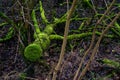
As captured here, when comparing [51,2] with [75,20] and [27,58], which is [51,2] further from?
[27,58]

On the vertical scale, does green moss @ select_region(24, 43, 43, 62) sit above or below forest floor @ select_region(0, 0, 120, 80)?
above

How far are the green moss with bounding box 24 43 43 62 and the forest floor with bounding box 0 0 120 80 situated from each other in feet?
0.59

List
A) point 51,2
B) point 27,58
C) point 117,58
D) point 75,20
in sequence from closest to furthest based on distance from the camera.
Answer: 1. point 27,58
2. point 117,58
3. point 75,20
4. point 51,2

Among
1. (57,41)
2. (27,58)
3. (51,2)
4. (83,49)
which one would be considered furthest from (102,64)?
(51,2)

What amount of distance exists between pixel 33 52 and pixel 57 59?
0.91 m

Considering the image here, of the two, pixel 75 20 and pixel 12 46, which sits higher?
pixel 75 20

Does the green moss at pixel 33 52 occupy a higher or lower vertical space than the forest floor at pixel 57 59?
higher

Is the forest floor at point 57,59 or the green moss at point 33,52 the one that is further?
the forest floor at point 57,59

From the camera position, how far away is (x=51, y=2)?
744cm

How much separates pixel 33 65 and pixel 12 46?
133 cm

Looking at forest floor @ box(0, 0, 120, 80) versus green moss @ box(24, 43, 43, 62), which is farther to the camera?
forest floor @ box(0, 0, 120, 80)

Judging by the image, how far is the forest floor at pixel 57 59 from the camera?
4550mm

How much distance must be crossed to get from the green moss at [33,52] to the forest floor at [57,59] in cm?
18

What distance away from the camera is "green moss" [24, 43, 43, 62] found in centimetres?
427
